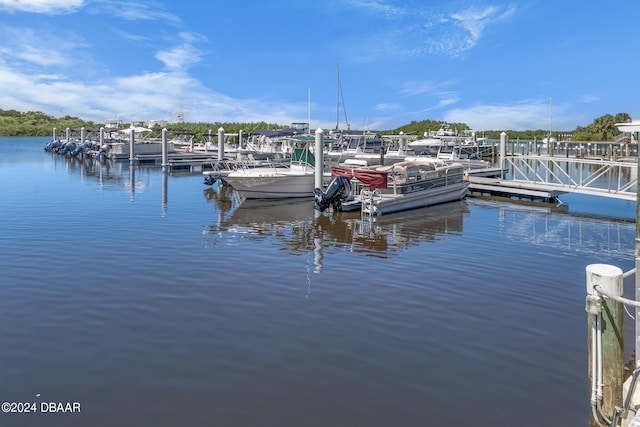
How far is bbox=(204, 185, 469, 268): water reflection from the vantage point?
15547 mm

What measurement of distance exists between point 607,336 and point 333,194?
15905 millimetres

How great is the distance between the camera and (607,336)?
5.75m

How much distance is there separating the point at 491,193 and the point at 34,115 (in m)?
172

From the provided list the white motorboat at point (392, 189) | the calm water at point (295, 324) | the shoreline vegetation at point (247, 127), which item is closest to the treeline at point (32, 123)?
the shoreline vegetation at point (247, 127)

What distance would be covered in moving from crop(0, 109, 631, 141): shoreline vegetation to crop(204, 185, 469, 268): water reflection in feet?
135

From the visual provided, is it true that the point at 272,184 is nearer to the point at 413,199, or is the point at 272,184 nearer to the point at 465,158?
the point at 413,199

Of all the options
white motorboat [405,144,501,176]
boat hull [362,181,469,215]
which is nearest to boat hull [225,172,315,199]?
boat hull [362,181,469,215]

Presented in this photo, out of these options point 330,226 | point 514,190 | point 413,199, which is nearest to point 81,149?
point 413,199

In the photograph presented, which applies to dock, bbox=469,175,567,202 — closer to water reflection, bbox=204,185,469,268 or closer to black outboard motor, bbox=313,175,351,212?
water reflection, bbox=204,185,469,268

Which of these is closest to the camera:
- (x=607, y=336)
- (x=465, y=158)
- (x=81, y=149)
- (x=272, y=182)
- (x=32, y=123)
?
(x=607, y=336)

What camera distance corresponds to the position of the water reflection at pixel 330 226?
15.5 m

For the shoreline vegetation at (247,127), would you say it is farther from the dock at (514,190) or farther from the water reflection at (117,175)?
the dock at (514,190)

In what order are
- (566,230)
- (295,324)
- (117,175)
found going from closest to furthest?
(295,324)
(566,230)
(117,175)

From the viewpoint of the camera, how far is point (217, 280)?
11.1 meters
